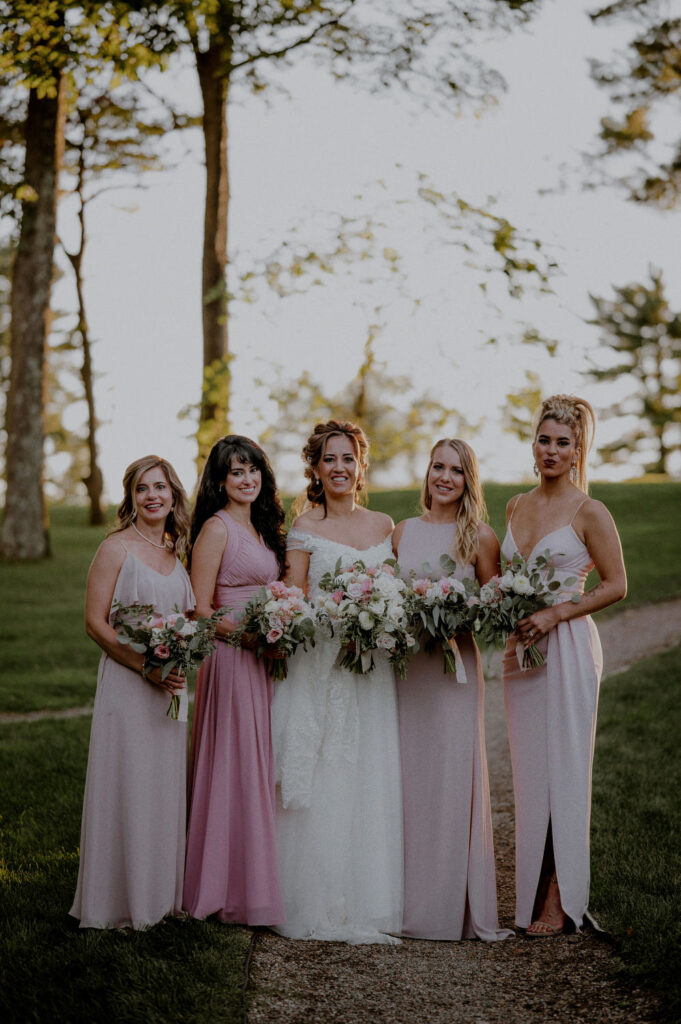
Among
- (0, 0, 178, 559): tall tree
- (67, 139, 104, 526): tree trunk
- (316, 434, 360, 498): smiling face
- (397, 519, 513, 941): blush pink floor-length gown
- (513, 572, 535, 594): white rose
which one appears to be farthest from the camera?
(67, 139, 104, 526): tree trunk

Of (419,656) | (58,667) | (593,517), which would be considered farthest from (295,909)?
(58,667)

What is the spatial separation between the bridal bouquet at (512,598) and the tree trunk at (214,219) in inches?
203

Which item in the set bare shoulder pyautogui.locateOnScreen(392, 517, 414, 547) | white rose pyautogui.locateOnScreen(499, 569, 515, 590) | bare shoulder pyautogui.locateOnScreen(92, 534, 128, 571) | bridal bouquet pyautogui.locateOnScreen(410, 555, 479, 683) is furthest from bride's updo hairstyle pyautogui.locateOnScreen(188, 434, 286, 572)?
white rose pyautogui.locateOnScreen(499, 569, 515, 590)

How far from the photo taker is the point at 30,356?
1694 cm

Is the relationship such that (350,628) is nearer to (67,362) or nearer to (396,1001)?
(396,1001)

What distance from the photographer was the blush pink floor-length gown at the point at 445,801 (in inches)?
212

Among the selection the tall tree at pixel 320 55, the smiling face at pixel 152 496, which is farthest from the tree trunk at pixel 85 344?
the smiling face at pixel 152 496

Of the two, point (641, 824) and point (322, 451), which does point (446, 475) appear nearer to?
point (322, 451)

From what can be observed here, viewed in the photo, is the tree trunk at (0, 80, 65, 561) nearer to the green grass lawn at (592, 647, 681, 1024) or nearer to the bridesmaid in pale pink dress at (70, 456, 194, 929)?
the green grass lawn at (592, 647, 681, 1024)

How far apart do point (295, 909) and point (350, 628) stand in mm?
1552

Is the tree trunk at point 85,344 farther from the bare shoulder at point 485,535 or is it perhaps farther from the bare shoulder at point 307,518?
the bare shoulder at point 485,535

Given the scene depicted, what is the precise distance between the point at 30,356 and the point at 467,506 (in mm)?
13095

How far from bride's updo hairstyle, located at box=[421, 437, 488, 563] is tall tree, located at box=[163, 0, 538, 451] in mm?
4680

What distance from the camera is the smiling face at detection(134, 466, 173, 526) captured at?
518 cm
